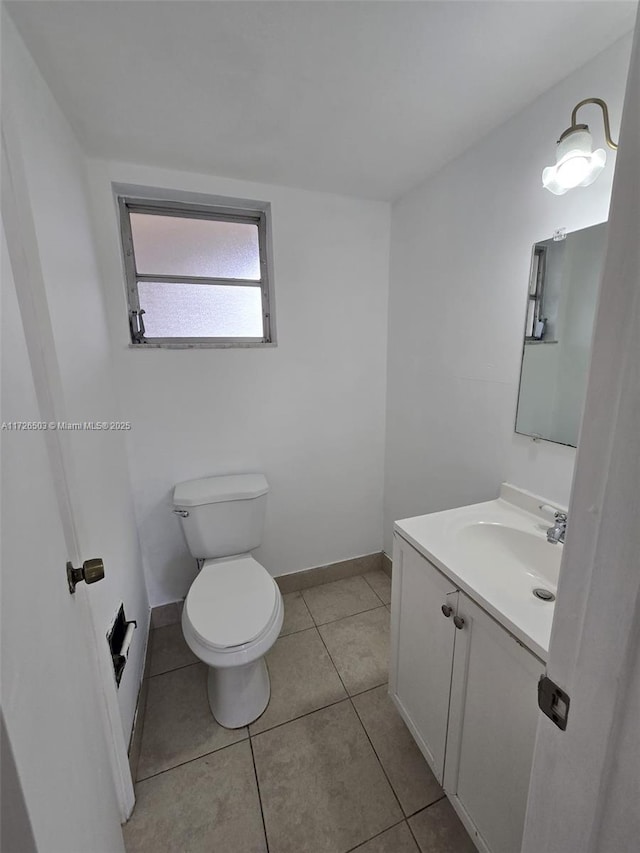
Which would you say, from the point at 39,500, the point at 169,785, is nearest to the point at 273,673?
the point at 169,785

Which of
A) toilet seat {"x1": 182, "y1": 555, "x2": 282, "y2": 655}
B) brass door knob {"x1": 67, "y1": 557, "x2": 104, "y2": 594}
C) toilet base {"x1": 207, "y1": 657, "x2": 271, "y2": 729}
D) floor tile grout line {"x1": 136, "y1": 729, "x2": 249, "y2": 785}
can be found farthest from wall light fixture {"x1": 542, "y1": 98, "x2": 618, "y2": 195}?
floor tile grout line {"x1": 136, "y1": 729, "x2": 249, "y2": 785}

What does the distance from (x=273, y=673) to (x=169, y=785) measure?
1.67ft

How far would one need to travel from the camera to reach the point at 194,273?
67.1 inches

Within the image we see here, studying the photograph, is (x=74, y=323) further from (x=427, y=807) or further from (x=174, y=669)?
(x=427, y=807)

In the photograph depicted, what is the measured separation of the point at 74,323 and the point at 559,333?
152 cm

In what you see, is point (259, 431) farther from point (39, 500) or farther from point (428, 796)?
point (428, 796)

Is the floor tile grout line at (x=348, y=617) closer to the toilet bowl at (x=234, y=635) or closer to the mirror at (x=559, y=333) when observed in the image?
the toilet bowl at (x=234, y=635)

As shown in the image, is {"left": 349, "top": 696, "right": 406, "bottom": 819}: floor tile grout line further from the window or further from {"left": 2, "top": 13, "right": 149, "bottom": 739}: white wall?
the window

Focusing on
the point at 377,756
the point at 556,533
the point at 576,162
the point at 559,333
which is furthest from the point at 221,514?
the point at 576,162

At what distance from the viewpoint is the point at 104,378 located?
1356mm

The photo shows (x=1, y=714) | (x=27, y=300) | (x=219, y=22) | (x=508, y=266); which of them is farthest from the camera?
(x=508, y=266)

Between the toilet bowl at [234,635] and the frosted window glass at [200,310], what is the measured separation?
3.92 feet

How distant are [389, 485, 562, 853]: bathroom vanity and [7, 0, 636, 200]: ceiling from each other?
1337 mm

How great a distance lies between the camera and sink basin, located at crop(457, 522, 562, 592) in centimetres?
107
